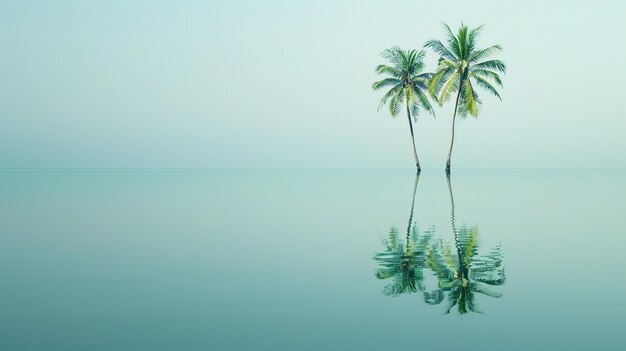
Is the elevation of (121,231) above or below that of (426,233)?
below

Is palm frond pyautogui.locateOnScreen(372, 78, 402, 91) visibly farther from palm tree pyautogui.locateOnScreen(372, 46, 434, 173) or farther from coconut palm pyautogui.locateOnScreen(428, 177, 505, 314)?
coconut palm pyautogui.locateOnScreen(428, 177, 505, 314)

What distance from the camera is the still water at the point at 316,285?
19.5ft

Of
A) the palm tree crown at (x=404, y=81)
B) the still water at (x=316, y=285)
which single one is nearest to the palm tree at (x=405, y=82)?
the palm tree crown at (x=404, y=81)

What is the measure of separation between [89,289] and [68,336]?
2543 mm

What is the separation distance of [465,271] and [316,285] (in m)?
2.81

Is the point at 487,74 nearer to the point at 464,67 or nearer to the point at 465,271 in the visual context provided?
the point at 464,67

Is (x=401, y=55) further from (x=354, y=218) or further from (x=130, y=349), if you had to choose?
(x=130, y=349)

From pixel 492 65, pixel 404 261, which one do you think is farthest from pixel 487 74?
pixel 404 261

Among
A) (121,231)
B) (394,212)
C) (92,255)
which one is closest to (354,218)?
(394,212)

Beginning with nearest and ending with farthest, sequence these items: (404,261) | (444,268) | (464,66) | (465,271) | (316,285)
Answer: (316,285) < (465,271) < (444,268) < (404,261) < (464,66)

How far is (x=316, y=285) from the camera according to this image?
8547mm

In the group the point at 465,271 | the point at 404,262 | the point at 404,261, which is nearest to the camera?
the point at 465,271

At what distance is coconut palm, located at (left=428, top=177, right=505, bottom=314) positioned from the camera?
7.48 metres

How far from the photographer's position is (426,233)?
1403cm
